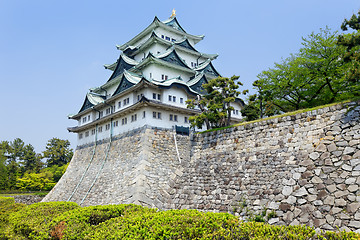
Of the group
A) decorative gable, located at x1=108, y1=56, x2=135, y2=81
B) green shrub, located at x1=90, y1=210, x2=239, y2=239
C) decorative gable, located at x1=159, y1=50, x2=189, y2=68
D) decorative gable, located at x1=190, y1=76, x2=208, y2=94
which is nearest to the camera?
green shrub, located at x1=90, y1=210, x2=239, y2=239

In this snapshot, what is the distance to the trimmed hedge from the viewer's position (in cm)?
747

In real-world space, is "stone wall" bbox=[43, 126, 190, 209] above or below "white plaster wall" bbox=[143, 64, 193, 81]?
below

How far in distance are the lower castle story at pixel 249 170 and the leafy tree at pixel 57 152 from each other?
3194 centimetres

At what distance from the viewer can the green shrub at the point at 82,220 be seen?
1101 centimetres

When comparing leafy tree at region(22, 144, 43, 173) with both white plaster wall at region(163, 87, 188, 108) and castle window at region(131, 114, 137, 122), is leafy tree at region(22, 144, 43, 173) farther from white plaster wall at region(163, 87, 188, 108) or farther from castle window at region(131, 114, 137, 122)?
white plaster wall at region(163, 87, 188, 108)

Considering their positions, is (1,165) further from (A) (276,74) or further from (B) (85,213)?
(A) (276,74)

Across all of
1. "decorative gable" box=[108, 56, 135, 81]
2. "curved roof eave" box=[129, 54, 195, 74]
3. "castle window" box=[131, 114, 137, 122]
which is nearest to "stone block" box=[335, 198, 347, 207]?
"castle window" box=[131, 114, 137, 122]

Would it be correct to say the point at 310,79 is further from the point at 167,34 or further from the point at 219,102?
the point at 167,34

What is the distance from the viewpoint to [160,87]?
26.2 meters

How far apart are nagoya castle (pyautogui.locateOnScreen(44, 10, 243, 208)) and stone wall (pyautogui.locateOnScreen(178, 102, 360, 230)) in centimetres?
352

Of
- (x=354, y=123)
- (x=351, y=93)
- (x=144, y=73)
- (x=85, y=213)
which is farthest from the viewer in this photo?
(x=144, y=73)

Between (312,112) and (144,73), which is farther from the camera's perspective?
(144,73)

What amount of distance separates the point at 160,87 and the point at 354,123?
17.4m

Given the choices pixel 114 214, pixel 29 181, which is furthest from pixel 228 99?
pixel 29 181
